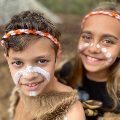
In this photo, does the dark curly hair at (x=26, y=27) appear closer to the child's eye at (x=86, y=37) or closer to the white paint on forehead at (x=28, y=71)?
the white paint on forehead at (x=28, y=71)

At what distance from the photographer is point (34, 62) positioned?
176 centimetres

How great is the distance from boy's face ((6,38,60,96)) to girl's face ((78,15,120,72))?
534mm

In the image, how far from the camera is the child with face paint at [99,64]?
7.30 ft

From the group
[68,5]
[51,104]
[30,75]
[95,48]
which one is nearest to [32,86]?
[30,75]

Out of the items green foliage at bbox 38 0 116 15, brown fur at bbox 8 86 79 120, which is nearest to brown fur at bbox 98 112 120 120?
brown fur at bbox 8 86 79 120

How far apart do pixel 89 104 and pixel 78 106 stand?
0.45 metres

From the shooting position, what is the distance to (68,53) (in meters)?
Answer: 3.89

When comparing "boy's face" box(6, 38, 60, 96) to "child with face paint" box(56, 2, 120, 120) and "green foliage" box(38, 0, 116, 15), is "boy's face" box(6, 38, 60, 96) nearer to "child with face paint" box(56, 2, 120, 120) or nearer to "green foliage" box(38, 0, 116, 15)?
"child with face paint" box(56, 2, 120, 120)

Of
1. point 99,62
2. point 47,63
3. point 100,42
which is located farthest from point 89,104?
point 47,63

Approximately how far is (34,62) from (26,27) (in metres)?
0.23

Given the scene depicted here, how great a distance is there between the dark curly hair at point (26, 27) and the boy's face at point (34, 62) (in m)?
0.04

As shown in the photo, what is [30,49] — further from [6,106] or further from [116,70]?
[6,106]

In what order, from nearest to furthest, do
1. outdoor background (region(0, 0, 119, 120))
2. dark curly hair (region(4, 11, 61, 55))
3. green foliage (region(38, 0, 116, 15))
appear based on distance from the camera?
dark curly hair (region(4, 11, 61, 55)) → outdoor background (region(0, 0, 119, 120)) → green foliage (region(38, 0, 116, 15))

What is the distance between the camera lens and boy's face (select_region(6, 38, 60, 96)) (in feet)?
5.65
